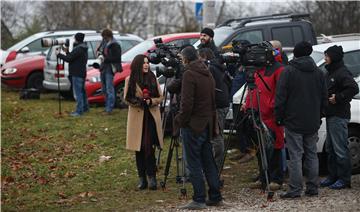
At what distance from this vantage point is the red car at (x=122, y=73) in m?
15.5

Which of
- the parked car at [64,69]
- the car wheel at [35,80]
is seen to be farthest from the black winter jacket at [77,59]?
the car wheel at [35,80]

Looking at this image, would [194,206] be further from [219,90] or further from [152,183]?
[219,90]

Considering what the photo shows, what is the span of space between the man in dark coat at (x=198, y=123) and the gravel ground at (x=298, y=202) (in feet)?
0.86

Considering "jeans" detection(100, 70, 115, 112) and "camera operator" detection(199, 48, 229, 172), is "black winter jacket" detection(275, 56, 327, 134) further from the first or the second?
"jeans" detection(100, 70, 115, 112)

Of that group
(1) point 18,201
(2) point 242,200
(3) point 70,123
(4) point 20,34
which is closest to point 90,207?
(1) point 18,201

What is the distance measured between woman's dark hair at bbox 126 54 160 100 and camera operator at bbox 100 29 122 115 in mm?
5571

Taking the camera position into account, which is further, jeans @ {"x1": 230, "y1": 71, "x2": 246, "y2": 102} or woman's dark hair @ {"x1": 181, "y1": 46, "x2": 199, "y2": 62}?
jeans @ {"x1": 230, "y1": 71, "x2": 246, "y2": 102}

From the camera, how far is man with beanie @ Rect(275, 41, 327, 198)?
8.38 meters

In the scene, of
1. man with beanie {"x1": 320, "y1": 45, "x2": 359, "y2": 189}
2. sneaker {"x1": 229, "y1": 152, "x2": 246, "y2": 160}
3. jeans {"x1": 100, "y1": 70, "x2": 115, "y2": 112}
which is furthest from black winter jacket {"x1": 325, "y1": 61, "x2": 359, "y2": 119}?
jeans {"x1": 100, "y1": 70, "x2": 115, "y2": 112}

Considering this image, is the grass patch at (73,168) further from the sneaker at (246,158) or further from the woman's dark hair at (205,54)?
the woman's dark hair at (205,54)

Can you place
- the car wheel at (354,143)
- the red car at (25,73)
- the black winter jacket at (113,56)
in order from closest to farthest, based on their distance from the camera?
the car wheel at (354,143) → the black winter jacket at (113,56) → the red car at (25,73)

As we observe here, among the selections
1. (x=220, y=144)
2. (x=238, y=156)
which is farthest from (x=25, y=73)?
(x=220, y=144)

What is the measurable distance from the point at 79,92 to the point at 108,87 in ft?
2.27

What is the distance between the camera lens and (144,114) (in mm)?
9484
